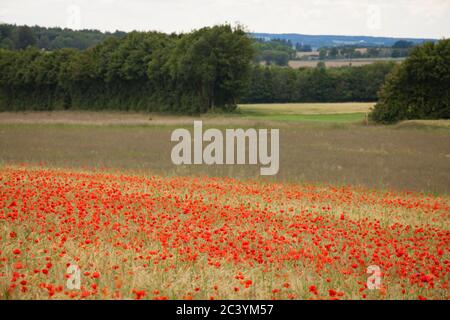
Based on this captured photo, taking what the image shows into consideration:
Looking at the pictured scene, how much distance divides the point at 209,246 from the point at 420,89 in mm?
51911

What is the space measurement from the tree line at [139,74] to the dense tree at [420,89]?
18.9 m

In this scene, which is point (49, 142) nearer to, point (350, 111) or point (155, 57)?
point (155, 57)

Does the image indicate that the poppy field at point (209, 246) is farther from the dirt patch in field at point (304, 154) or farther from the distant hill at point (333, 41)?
the distant hill at point (333, 41)

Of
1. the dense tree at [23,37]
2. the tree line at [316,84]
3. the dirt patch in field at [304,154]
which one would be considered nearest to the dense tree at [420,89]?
the dirt patch in field at [304,154]

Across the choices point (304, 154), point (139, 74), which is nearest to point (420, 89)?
point (304, 154)

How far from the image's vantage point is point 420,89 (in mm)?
56031

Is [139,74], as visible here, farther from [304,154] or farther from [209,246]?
[209,246]

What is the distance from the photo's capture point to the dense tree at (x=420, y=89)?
55.4m

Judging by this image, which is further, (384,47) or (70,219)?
(384,47)

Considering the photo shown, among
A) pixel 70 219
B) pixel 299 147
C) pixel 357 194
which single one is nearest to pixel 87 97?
pixel 299 147

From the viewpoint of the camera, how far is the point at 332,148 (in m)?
32.0

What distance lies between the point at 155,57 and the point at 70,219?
64.8 m

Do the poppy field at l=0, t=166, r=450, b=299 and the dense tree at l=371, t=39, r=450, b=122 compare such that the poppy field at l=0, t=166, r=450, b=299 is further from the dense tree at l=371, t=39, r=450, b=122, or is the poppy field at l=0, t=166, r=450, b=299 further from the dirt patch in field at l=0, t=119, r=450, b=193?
the dense tree at l=371, t=39, r=450, b=122

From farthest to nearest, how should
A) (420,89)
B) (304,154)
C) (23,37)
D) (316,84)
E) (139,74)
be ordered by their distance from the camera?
(23,37) → (316,84) → (139,74) → (420,89) → (304,154)
